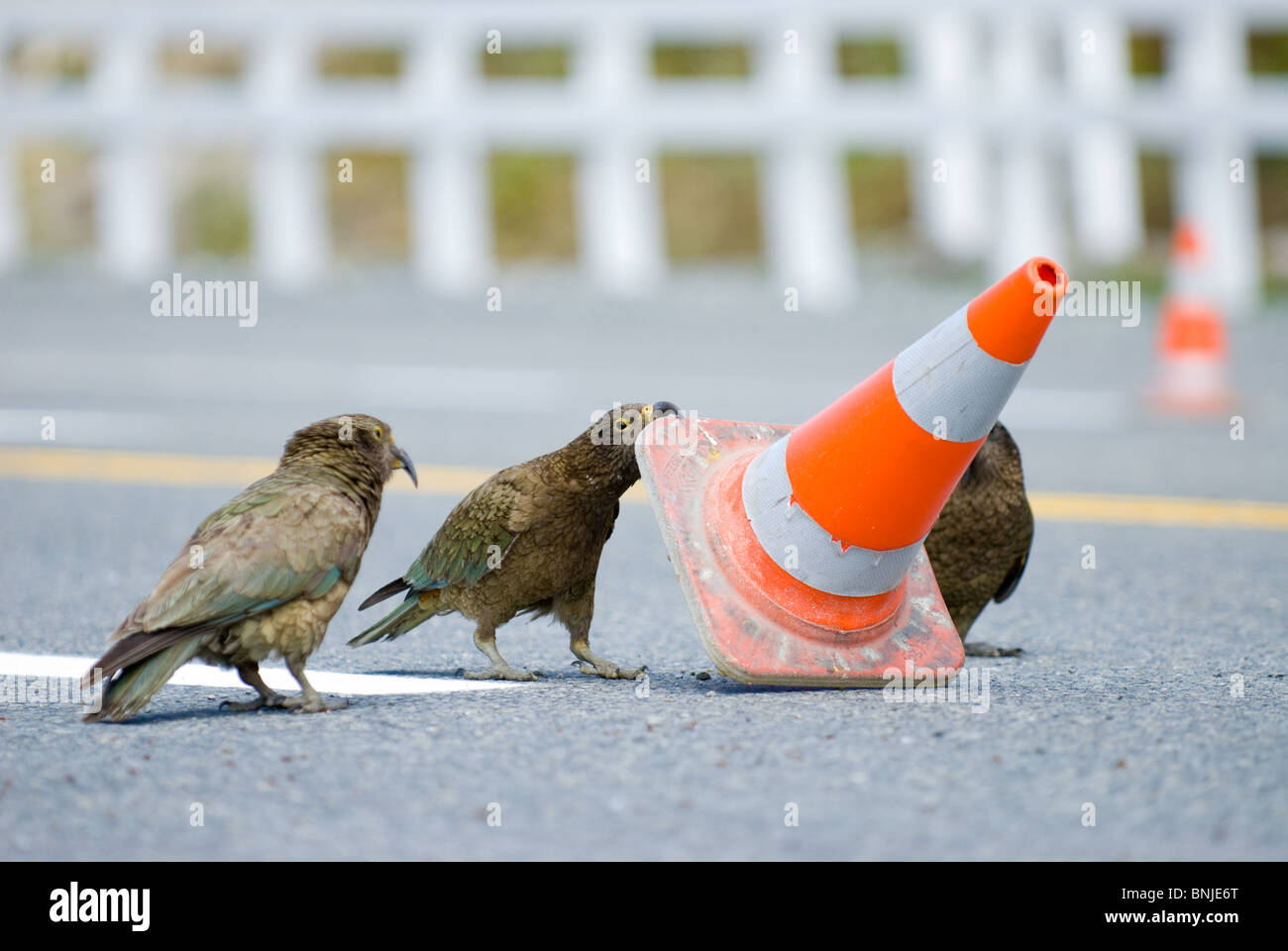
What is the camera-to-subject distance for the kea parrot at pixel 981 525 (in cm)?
528

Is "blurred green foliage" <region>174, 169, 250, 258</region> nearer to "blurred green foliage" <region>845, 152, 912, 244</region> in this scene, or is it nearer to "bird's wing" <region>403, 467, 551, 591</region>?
"blurred green foliage" <region>845, 152, 912, 244</region>

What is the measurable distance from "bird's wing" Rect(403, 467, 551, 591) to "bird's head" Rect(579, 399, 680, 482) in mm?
187

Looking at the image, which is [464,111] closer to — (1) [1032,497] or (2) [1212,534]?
(1) [1032,497]

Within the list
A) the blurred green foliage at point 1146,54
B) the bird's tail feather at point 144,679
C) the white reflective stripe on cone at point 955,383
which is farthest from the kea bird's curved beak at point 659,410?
the blurred green foliage at point 1146,54

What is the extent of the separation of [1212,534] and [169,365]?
845 cm

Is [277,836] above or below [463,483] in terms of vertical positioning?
below

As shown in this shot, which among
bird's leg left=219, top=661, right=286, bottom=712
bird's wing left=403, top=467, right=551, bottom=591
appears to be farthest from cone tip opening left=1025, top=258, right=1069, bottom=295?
bird's leg left=219, top=661, right=286, bottom=712

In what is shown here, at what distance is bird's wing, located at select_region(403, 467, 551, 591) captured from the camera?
4820 mm

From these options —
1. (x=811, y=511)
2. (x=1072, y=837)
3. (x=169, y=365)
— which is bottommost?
(x=1072, y=837)

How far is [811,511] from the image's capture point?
463 cm

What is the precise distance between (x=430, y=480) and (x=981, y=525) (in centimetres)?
452

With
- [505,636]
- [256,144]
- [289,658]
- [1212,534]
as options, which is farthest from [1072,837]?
[256,144]

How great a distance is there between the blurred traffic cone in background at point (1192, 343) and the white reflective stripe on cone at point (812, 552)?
22.9ft

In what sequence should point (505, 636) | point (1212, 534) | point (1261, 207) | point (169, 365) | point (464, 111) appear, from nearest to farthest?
point (505, 636), point (1212, 534), point (169, 365), point (464, 111), point (1261, 207)
